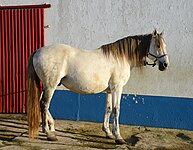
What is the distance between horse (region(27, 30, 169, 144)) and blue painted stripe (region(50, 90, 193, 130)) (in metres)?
1.24

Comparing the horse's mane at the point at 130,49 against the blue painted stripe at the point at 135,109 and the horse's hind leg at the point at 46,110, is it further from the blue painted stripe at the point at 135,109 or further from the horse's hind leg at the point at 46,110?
the blue painted stripe at the point at 135,109

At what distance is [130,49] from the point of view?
6230 mm

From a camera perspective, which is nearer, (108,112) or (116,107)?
(116,107)

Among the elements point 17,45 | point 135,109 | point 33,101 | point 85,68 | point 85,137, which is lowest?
point 85,137

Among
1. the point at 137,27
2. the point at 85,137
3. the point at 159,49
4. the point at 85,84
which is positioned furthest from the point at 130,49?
the point at 85,137

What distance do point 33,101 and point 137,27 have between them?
257cm

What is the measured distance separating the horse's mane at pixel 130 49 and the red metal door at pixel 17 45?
6.52 ft

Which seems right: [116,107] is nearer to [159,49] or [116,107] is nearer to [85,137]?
[85,137]

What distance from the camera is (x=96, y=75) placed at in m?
6.04

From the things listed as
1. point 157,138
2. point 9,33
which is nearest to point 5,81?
point 9,33

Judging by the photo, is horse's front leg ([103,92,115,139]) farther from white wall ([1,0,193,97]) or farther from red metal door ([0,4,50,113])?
red metal door ([0,4,50,113])

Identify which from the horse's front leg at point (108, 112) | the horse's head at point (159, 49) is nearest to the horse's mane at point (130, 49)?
the horse's head at point (159, 49)

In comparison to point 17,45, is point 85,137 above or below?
below

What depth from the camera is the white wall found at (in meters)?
7.09
